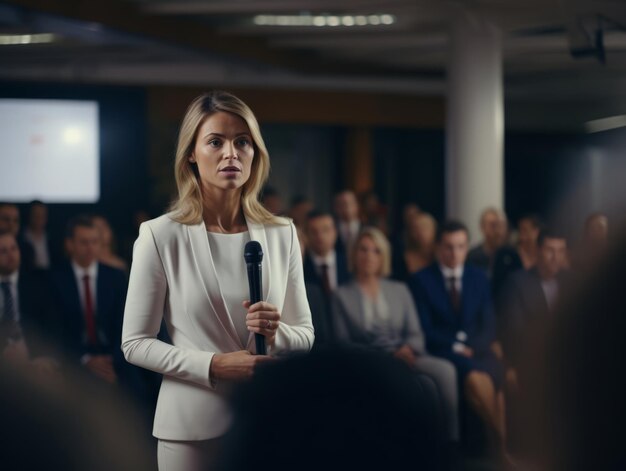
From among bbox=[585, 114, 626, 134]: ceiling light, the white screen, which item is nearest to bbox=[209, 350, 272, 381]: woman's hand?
the white screen

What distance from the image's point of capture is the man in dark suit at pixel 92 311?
16.4ft

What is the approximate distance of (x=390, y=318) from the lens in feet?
18.9

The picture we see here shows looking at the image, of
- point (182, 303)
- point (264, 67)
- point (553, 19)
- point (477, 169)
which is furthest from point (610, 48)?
point (182, 303)

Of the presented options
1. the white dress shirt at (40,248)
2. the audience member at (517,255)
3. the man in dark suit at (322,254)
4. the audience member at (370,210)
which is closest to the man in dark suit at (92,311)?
the man in dark suit at (322,254)

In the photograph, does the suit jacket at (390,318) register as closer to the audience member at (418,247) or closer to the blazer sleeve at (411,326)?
the blazer sleeve at (411,326)

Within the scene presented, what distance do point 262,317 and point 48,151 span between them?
380 inches

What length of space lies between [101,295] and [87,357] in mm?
358

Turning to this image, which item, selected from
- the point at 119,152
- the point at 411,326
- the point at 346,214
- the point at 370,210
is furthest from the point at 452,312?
the point at 119,152

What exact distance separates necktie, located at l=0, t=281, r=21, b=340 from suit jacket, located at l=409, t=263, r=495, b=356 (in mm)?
2350

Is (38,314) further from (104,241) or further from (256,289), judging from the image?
(256,289)

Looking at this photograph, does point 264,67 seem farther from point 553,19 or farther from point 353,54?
point 553,19

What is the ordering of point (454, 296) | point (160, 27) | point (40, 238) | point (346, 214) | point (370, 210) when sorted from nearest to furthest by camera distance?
point (454, 296) < point (40, 238) < point (346, 214) < point (160, 27) < point (370, 210)

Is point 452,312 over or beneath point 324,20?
beneath

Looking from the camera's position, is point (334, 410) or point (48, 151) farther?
point (48, 151)
